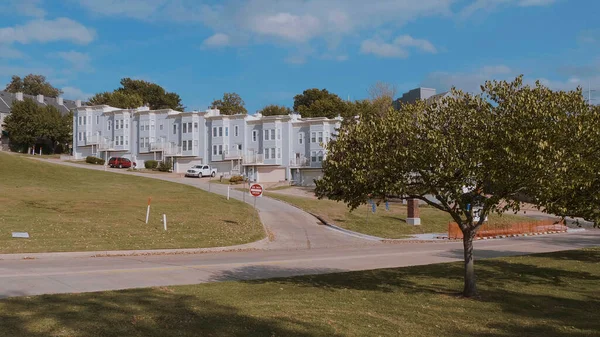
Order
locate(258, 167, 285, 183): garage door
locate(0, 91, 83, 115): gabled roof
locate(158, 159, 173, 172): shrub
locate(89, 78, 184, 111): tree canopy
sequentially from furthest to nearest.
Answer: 1. locate(89, 78, 184, 111): tree canopy
2. locate(0, 91, 83, 115): gabled roof
3. locate(258, 167, 285, 183): garage door
4. locate(158, 159, 173, 172): shrub

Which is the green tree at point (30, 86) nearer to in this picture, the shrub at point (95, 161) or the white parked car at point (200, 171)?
the shrub at point (95, 161)

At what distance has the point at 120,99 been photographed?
10069 cm

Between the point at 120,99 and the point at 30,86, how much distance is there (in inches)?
1445

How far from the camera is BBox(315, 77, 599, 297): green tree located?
36.2 feet

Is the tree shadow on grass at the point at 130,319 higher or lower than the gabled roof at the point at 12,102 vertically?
lower

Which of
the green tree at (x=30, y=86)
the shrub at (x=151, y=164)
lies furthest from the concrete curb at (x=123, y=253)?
the green tree at (x=30, y=86)

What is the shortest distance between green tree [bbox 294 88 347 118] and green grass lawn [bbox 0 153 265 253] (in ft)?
158

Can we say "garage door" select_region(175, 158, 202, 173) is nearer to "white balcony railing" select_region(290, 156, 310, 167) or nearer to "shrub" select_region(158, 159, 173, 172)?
"shrub" select_region(158, 159, 173, 172)

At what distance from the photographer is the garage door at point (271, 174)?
250ft

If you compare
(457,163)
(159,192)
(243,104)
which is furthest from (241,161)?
(457,163)

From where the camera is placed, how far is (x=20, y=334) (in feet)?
24.0

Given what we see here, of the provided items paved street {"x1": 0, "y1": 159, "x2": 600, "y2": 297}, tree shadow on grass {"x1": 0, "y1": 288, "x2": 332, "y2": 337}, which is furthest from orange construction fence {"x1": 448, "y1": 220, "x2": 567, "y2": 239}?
tree shadow on grass {"x1": 0, "y1": 288, "x2": 332, "y2": 337}

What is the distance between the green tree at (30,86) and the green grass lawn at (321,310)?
12330 cm

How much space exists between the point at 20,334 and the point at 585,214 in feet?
47.2
